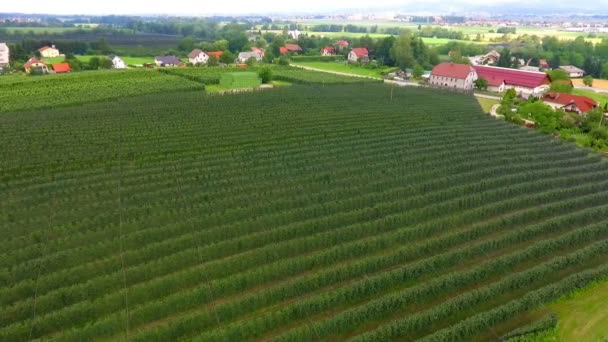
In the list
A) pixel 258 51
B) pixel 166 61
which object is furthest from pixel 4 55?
pixel 258 51

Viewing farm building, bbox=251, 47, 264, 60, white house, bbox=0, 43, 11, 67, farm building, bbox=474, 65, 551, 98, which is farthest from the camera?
farm building, bbox=251, 47, 264, 60

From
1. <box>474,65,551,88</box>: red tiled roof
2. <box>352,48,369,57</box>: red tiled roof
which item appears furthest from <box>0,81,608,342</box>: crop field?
<box>352,48,369,57</box>: red tiled roof

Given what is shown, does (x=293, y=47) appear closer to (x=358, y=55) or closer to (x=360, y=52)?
(x=360, y=52)

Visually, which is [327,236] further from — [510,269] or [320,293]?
[510,269]

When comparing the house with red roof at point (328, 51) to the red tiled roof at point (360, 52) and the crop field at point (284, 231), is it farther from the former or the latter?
the crop field at point (284, 231)

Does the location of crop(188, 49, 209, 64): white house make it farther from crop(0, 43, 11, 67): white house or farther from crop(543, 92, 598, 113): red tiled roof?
crop(543, 92, 598, 113): red tiled roof

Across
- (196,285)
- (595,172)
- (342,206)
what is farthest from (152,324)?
(595,172)

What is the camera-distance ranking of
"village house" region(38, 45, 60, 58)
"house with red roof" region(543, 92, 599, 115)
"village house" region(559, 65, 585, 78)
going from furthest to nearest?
"village house" region(38, 45, 60, 58) < "village house" region(559, 65, 585, 78) < "house with red roof" region(543, 92, 599, 115)

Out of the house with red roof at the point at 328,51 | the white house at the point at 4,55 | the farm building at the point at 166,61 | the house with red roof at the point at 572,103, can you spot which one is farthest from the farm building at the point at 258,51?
the house with red roof at the point at 572,103
